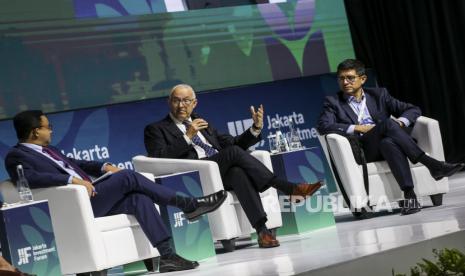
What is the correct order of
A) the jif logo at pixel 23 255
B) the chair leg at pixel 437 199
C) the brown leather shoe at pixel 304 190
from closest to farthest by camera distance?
1. the jif logo at pixel 23 255
2. the brown leather shoe at pixel 304 190
3. the chair leg at pixel 437 199

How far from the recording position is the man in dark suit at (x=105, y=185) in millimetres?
5305

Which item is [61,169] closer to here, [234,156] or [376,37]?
[234,156]

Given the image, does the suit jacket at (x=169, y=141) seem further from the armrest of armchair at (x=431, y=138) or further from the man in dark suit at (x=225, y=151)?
the armrest of armchair at (x=431, y=138)

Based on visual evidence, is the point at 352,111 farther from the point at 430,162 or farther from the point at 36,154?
the point at 36,154

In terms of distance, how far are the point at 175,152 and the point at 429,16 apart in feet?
14.9

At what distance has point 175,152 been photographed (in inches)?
243

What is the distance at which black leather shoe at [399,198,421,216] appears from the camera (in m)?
6.76

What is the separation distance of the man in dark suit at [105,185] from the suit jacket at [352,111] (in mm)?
1809

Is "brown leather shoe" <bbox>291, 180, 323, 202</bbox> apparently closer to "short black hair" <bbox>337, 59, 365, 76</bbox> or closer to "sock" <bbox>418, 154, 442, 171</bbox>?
"sock" <bbox>418, 154, 442, 171</bbox>

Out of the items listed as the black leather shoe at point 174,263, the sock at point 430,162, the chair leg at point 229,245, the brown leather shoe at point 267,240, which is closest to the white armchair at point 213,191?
the chair leg at point 229,245

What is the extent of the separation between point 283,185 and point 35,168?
5.16 feet

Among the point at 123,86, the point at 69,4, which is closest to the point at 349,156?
the point at 123,86

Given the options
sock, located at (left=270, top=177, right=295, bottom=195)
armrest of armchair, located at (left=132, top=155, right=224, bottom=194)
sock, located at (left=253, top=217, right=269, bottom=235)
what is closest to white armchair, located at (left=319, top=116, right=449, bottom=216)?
sock, located at (left=270, top=177, right=295, bottom=195)

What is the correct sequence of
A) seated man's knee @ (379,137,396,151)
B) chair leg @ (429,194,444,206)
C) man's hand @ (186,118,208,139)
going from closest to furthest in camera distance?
man's hand @ (186,118,208,139)
seated man's knee @ (379,137,396,151)
chair leg @ (429,194,444,206)
